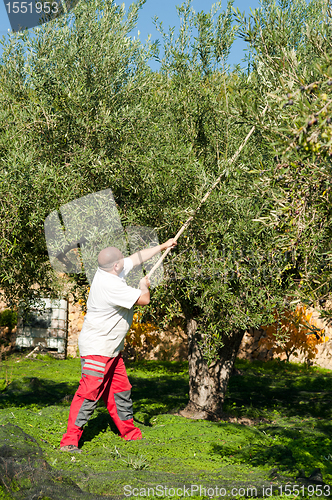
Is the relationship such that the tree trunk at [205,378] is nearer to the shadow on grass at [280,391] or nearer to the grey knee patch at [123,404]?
the shadow on grass at [280,391]

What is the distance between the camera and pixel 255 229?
244 inches

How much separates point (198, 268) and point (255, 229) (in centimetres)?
102

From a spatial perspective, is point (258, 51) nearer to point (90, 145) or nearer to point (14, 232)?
point (90, 145)

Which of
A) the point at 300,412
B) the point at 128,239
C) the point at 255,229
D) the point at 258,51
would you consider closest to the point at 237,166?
the point at 255,229

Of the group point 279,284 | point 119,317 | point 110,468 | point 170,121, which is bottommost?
point 110,468

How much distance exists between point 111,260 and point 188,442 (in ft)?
10.3

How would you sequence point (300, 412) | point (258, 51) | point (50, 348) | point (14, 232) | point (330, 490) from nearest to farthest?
1. point (330, 490)
2. point (258, 51)
3. point (14, 232)
4. point (300, 412)
5. point (50, 348)

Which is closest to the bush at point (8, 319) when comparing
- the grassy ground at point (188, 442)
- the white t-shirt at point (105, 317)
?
the grassy ground at point (188, 442)

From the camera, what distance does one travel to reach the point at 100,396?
6410 millimetres

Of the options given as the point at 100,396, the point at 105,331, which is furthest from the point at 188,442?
the point at 105,331

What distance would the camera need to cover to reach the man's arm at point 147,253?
6.18 m

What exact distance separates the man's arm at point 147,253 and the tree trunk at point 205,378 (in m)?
2.49

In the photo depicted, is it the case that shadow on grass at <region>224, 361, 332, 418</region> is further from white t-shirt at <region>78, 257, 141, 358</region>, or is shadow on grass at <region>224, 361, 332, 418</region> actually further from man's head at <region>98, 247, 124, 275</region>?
man's head at <region>98, 247, 124, 275</region>

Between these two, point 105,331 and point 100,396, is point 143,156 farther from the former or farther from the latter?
point 100,396
